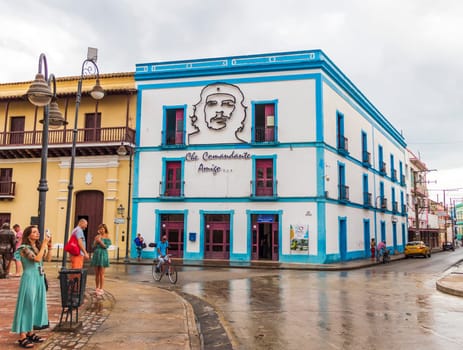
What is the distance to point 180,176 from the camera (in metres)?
26.8

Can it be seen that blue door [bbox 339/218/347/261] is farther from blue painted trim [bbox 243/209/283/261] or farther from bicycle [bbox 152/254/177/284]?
bicycle [bbox 152/254/177/284]

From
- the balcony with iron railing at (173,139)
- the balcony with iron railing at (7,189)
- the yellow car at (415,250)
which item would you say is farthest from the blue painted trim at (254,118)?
the yellow car at (415,250)

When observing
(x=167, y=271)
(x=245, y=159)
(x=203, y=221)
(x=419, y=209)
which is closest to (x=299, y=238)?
(x=245, y=159)

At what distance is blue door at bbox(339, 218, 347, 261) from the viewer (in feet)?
88.9

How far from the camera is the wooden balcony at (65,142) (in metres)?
26.8

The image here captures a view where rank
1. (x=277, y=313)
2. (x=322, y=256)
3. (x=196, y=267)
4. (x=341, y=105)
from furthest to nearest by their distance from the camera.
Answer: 1. (x=341, y=105)
2. (x=322, y=256)
3. (x=196, y=267)
4. (x=277, y=313)

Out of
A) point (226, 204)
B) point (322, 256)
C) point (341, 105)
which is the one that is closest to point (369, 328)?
point (322, 256)

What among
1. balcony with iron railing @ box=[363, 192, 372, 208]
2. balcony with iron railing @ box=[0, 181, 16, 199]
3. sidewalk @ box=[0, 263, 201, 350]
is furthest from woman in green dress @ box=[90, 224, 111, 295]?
balcony with iron railing @ box=[363, 192, 372, 208]

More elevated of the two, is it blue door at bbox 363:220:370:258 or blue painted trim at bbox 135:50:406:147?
blue painted trim at bbox 135:50:406:147

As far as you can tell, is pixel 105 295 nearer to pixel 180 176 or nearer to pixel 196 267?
pixel 196 267

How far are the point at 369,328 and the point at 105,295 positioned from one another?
632cm

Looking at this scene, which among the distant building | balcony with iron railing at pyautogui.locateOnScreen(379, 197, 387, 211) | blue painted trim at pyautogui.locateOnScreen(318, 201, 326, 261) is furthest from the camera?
the distant building

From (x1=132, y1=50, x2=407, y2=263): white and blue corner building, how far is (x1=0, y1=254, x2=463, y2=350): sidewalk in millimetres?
12689

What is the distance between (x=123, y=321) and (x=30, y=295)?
2157 millimetres
